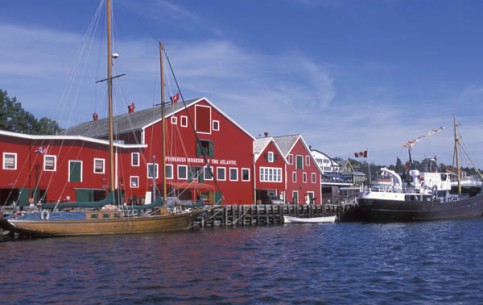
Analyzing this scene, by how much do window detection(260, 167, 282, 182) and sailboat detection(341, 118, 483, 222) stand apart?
8985 mm

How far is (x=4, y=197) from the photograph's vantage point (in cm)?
4566

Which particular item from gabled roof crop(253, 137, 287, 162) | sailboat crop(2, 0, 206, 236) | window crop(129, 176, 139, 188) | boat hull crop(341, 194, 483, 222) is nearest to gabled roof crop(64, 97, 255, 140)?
gabled roof crop(253, 137, 287, 162)

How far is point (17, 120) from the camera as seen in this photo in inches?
3123

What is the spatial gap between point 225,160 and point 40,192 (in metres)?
20.1

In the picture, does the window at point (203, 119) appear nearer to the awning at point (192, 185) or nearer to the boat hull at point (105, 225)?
the awning at point (192, 185)

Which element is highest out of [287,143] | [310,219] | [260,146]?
[287,143]

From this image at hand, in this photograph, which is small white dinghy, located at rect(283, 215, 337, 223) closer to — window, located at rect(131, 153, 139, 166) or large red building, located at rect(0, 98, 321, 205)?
large red building, located at rect(0, 98, 321, 205)

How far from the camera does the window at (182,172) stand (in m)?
55.8

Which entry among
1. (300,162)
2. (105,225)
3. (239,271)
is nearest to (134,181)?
(105,225)

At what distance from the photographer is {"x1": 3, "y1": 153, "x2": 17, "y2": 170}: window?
44375mm

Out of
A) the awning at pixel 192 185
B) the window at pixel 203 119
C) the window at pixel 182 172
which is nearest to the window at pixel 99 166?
the awning at pixel 192 185

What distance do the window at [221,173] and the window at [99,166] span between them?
13.4 metres

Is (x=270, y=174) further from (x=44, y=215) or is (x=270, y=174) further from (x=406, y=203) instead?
(x=44, y=215)

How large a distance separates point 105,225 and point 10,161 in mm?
11961
